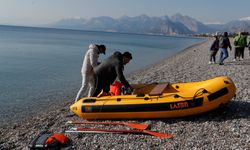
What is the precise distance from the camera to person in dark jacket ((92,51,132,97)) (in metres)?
9.09

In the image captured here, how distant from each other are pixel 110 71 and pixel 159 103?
1.70 meters

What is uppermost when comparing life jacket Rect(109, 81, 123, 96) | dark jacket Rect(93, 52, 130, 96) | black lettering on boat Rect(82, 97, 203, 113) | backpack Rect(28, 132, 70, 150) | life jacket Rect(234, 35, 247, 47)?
life jacket Rect(234, 35, 247, 47)

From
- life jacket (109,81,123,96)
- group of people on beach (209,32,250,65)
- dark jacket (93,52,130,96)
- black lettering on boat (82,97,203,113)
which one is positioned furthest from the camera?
group of people on beach (209,32,250,65)

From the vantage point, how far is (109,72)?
9.45 metres

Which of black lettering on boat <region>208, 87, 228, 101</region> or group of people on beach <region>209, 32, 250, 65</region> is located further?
group of people on beach <region>209, 32, 250, 65</region>

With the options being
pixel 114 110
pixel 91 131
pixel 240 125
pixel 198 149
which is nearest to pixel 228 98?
pixel 240 125

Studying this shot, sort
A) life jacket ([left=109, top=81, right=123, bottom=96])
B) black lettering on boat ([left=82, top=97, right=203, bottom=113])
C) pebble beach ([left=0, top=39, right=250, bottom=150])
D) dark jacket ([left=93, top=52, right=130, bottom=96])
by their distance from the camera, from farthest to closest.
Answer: life jacket ([left=109, top=81, right=123, bottom=96])
dark jacket ([left=93, top=52, right=130, bottom=96])
black lettering on boat ([left=82, top=97, right=203, bottom=113])
pebble beach ([left=0, top=39, right=250, bottom=150])

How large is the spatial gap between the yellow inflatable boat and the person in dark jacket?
55cm

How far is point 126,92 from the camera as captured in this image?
9578 millimetres

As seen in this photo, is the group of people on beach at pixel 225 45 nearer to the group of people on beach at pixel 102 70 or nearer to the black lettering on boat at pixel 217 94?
the black lettering on boat at pixel 217 94

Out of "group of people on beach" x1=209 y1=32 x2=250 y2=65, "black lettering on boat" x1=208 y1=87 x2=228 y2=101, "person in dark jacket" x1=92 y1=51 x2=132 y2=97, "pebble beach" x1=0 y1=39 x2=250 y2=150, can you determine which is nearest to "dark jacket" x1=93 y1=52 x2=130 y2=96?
"person in dark jacket" x1=92 y1=51 x2=132 y2=97

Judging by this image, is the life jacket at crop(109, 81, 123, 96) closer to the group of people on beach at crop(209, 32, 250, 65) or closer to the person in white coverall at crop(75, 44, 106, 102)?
the person in white coverall at crop(75, 44, 106, 102)

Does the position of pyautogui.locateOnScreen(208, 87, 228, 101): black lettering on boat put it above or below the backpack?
above

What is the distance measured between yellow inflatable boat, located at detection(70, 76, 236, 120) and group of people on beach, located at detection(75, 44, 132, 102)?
570mm
